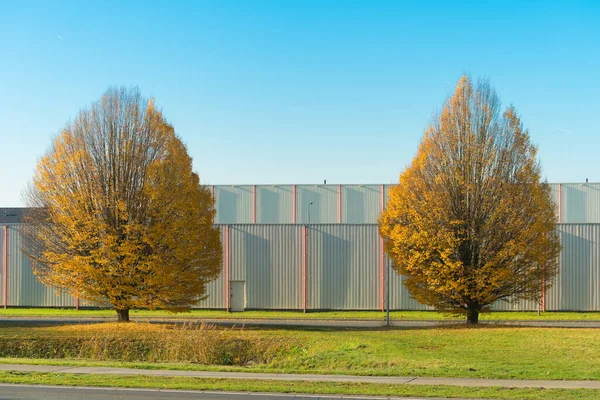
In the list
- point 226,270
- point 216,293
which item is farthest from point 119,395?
point 216,293

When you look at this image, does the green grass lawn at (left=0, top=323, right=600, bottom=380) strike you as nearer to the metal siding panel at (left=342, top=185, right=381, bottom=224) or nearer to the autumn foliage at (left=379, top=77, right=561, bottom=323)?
the autumn foliage at (left=379, top=77, right=561, bottom=323)

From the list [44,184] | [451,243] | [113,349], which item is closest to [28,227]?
[44,184]

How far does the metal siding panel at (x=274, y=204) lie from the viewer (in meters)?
50.7

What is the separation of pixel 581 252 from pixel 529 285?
14.6m

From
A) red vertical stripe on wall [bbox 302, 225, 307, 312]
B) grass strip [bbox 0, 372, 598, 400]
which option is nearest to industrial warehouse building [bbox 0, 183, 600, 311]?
red vertical stripe on wall [bbox 302, 225, 307, 312]

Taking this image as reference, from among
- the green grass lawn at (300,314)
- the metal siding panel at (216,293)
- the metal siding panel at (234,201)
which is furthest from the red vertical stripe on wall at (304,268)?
the metal siding panel at (234,201)

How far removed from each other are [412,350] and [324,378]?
5119 mm

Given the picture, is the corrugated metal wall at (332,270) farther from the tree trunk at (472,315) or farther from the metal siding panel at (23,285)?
the tree trunk at (472,315)

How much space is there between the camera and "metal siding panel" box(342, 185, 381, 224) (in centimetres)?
4944

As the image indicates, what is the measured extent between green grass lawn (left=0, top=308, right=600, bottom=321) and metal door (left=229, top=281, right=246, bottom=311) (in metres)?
0.89

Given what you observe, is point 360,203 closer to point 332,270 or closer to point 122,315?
point 332,270

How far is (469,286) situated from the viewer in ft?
90.0

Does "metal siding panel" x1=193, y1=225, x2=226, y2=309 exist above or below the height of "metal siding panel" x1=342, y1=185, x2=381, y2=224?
below

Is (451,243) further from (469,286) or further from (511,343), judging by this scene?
(511,343)
